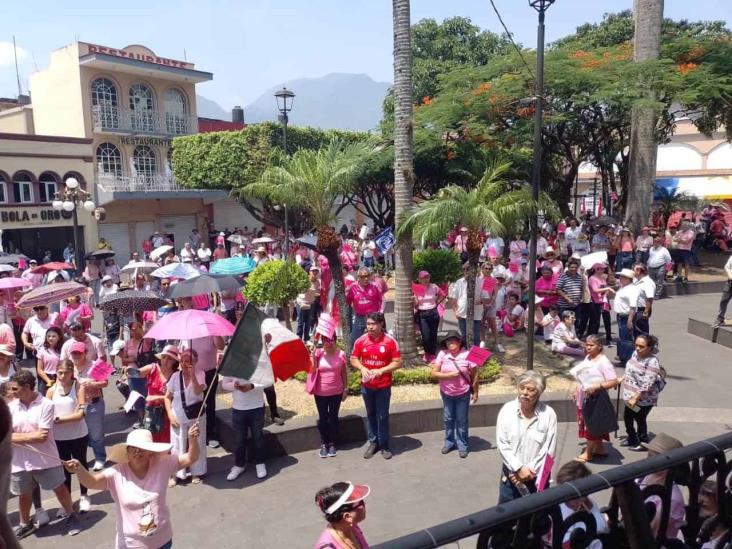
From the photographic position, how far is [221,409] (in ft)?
26.5

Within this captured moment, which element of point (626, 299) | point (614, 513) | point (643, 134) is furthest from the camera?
point (643, 134)

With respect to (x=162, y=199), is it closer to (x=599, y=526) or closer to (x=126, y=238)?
(x=126, y=238)

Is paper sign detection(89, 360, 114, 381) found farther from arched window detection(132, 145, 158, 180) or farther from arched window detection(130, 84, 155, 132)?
arched window detection(130, 84, 155, 132)

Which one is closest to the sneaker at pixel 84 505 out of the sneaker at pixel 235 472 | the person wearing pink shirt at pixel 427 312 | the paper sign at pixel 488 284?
the sneaker at pixel 235 472

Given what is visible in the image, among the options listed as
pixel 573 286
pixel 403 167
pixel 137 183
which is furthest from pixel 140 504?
pixel 137 183

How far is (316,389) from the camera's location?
6922mm

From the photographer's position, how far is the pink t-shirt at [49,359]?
24.3ft

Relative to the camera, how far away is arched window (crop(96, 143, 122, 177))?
98.5 feet

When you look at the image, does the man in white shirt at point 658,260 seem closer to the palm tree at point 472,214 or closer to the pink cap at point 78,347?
the palm tree at point 472,214

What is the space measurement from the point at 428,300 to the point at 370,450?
3344mm

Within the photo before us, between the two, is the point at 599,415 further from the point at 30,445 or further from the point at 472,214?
the point at 30,445

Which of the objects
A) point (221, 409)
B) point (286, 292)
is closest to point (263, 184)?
point (286, 292)

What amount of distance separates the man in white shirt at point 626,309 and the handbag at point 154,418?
725cm

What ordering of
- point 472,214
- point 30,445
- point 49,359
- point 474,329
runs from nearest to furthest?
point 30,445, point 49,359, point 472,214, point 474,329
